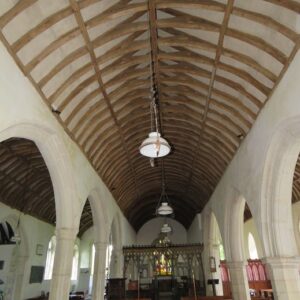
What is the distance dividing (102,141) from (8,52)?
3.46m

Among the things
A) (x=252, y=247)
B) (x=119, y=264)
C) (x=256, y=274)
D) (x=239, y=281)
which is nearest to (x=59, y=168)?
(x=239, y=281)

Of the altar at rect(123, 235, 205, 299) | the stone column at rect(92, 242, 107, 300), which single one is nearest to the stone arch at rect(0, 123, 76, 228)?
the stone column at rect(92, 242, 107, 300)

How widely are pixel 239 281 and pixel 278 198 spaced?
3520 millimetres

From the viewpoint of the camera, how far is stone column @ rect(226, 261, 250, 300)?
694 cm

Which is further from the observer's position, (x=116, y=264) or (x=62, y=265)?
(x=116, y=264)

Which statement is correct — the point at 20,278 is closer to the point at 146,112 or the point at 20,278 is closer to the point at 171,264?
the point at 171,264

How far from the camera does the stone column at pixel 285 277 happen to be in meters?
4.42

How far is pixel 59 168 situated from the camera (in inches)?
202

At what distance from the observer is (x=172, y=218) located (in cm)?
1877

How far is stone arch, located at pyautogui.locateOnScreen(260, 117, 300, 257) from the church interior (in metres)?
0.02

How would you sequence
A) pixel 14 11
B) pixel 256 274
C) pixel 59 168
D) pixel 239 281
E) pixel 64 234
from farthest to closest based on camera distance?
pixel 256 274 < pixel 239 281 < pixel 64 234 < pixel 59 168 < pixel 14 11

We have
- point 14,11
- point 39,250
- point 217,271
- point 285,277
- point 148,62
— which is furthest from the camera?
point 217,271

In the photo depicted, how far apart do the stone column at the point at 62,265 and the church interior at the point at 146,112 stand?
0.07 ft

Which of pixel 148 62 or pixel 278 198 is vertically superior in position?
pixel 148 62
